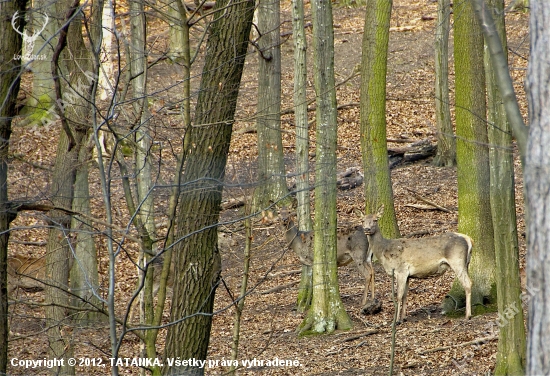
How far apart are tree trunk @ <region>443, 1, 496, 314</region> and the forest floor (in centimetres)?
54

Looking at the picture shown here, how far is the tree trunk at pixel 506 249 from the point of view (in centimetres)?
727

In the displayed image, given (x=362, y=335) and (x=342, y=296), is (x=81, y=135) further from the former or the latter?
(x=342, y=296)

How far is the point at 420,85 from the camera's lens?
2448cm

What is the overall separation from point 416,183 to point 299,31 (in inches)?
288

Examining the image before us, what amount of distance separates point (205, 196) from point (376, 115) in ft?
26.1

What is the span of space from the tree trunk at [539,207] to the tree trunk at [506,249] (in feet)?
13.6

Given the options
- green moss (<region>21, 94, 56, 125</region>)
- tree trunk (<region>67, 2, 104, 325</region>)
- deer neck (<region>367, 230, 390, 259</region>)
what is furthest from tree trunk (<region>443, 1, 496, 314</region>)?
green moss (<region>21, 94, 56, 125</region>)

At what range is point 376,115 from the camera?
554 inches

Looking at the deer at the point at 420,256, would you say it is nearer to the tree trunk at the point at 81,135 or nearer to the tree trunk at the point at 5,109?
the tree trunk at the point at 81,135

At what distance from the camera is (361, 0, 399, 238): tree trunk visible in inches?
549

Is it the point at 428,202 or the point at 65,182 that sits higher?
the point at 428,202

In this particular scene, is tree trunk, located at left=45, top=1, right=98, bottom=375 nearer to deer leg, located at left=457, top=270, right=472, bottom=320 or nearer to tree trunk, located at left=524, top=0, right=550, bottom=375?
tree trunk, located at left=524, top=0, right=550, bottom=375

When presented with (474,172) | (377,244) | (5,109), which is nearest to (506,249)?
(474,172)

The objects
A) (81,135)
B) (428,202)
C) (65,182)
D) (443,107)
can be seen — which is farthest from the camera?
(443,107)
